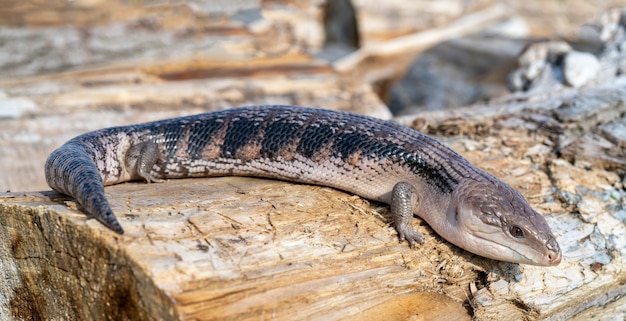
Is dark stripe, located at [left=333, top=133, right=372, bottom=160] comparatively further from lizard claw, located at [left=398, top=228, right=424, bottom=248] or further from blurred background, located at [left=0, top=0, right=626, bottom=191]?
blurred background, located at [left=0, top=0, right=626, bottom=191]

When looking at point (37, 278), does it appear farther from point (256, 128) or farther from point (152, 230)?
point (256, 128)

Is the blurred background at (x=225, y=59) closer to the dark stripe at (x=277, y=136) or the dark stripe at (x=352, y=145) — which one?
the dark stripe at (x=277, y=136)

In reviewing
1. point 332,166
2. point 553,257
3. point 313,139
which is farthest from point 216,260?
point 553,257

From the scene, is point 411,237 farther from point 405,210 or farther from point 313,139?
point 313,139

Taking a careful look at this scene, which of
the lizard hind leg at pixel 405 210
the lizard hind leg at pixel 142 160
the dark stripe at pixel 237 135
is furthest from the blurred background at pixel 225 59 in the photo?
the lizard hind leg at pixel 405 210

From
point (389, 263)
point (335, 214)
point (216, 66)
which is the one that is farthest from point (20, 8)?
point (389, 263)

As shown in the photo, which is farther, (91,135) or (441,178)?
(91,135)

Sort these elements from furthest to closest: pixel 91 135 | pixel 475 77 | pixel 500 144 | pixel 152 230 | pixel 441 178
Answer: pixel 475 77
pixel 500 144
pixel 91 135
pixel 441 178
pixel 152 230

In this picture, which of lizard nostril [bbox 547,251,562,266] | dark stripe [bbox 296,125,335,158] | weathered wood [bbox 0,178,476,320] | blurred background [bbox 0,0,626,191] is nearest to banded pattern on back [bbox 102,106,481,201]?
dark stripe [bbox 296,125,335,158]
